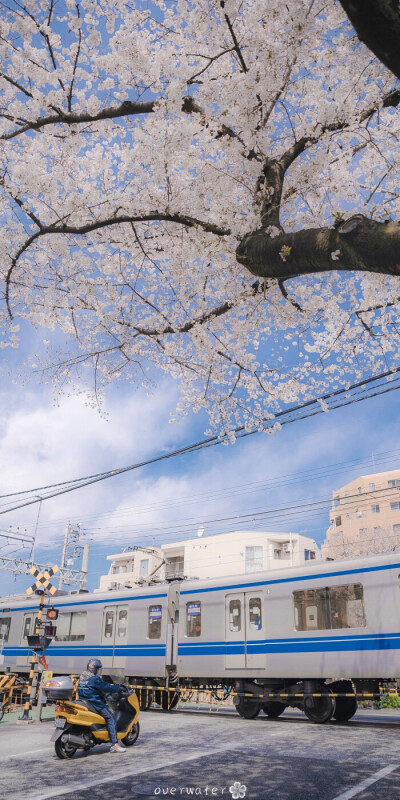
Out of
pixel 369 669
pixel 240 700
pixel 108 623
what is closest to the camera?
pixel 369 669

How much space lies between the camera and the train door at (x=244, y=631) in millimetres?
11852

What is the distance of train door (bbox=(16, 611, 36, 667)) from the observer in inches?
686

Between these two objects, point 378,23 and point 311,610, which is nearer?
point 378,23

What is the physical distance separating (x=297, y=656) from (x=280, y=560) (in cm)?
3087

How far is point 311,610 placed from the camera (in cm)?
1114

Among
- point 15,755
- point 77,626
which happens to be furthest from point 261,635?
point 77,626

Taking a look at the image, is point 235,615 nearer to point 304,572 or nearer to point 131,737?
point 304,572

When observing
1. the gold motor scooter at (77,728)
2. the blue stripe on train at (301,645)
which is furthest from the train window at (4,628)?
the gold motor scooter at (77,728)

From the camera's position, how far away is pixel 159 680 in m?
14.0

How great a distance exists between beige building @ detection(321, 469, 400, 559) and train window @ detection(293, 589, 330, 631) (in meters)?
32.7

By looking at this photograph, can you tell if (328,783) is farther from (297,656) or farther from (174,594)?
(174,594)

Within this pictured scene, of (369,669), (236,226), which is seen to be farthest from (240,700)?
(236,226)

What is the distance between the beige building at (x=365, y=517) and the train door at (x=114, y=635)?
3030 centimetres

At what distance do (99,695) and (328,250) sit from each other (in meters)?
6.84
